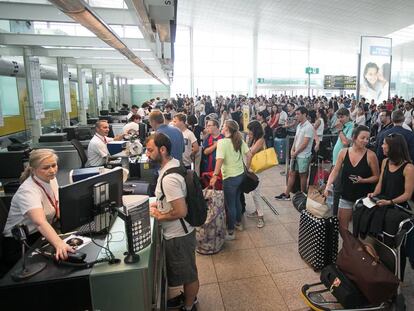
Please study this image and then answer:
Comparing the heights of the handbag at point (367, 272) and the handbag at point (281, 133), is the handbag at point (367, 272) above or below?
below

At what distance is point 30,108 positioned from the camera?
7461 millimetres

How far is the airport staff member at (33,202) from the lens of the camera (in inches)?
84.0

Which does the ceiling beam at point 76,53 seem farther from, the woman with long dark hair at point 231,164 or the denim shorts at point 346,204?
the denim shorts at point 346,204

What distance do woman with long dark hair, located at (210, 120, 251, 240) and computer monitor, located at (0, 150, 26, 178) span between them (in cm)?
392

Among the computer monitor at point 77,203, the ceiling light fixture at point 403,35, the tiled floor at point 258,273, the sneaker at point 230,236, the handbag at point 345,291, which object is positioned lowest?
the tiled floor at point 258,273

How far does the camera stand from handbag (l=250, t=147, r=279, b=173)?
14.2 feet

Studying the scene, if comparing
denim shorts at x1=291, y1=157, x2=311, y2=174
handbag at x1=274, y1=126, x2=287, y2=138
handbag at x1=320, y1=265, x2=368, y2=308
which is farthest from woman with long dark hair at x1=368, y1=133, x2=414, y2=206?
handbag at x1=274, y1=126, x2=287, y2=138

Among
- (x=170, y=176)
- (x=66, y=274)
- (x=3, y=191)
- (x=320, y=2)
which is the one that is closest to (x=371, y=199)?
(x=170, y=176)

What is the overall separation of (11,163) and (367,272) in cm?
585

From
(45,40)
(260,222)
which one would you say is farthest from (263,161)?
(45,40)

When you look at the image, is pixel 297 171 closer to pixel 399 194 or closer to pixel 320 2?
pixel 399 194

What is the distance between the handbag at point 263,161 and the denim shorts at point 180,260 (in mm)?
2104

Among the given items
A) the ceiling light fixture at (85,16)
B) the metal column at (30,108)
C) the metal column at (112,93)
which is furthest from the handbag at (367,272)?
the metal column at (112,93)

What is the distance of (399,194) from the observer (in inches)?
109
